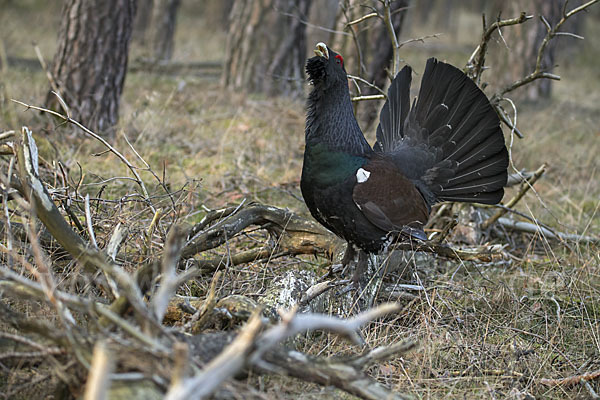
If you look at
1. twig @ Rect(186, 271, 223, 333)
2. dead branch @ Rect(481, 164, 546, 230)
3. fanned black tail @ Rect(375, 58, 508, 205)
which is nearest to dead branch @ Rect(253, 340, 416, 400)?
A: twig @ Rect(186, 271, 223, 333)

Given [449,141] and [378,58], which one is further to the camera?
[378,58]

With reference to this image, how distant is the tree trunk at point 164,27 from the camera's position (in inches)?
490

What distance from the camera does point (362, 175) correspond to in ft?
11.4

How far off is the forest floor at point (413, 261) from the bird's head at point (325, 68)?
1085 millimetres

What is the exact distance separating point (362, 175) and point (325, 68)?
2.24 ft

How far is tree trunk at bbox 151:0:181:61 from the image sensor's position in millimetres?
12445

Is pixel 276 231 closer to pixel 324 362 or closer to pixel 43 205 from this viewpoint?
pixel 43 205

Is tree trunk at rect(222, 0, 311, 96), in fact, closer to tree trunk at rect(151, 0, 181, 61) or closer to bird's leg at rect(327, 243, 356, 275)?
tree trunk at rect(151, 0, 181, 61)

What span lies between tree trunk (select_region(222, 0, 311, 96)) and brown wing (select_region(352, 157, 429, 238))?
455 cm

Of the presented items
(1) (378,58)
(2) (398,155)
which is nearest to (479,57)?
(2) (398,155)

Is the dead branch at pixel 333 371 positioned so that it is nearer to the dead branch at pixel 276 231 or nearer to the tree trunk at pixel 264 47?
the dead branch at pixel 276 231

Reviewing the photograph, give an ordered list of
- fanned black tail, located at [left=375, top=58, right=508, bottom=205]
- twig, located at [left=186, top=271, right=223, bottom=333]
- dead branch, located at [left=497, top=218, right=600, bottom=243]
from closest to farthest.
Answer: twig, located at [left=186, top=271, right=223, bottom=333] < fanned black tail, located at [left=375, top=58, right=508, bottom=205] < dead branch, located at [left=497, top=218, right=600, bottom=243]

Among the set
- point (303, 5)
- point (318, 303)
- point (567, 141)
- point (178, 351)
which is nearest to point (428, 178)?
point (318, 303)

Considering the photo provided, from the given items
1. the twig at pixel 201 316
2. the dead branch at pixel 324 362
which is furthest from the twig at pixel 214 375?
the twig at pixel 201 316
